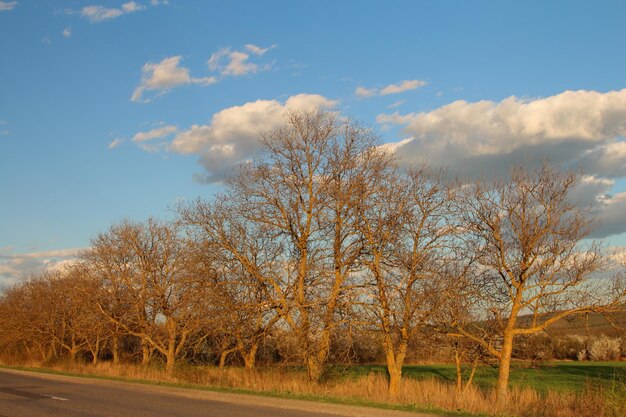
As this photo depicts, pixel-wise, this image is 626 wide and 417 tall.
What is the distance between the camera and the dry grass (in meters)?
14.6

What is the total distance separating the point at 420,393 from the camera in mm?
20141

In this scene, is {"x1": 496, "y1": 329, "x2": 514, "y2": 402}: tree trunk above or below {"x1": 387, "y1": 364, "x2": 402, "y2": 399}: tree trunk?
above

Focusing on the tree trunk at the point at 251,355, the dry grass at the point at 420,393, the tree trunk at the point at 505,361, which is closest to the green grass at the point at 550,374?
the tree trunk at the point at 251,355

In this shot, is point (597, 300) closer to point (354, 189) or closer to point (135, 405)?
point (354, 189)

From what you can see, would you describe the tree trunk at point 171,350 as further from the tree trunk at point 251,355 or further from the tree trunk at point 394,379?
the tree trunk at point 394,379

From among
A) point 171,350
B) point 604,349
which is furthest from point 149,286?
point 604,349

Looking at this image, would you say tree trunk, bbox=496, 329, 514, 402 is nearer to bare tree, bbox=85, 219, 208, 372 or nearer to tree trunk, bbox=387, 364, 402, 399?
tree trunk, bbox=387, 364, 402, 399

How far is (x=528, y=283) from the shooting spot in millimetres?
21219

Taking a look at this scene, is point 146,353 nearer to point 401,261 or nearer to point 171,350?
point 171,350

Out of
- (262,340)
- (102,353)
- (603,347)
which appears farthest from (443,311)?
(603,347)

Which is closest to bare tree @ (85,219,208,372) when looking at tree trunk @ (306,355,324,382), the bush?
tree trunk @ (306,355,324,382)

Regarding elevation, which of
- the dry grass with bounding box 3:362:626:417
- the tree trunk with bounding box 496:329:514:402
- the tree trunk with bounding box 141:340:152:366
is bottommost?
the tree trunk with bounding box 141:340:152:366

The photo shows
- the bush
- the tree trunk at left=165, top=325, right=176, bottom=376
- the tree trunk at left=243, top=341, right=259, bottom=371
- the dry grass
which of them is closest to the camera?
the dry grass

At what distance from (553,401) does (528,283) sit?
5343 millimetres
